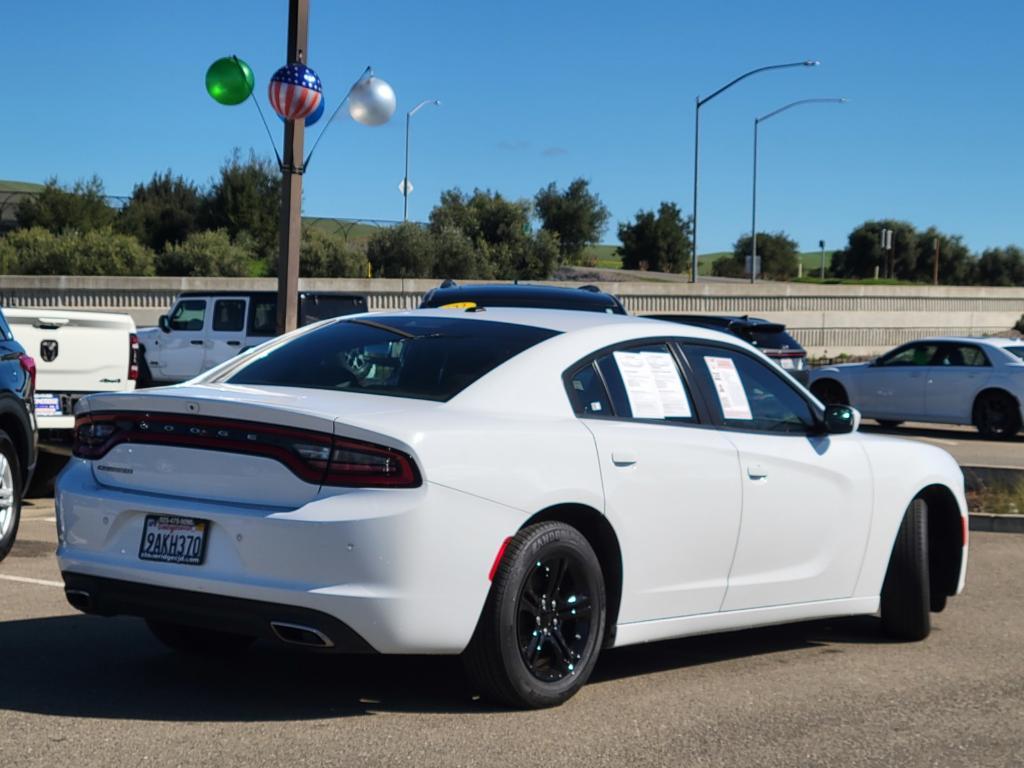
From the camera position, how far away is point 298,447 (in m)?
5.04

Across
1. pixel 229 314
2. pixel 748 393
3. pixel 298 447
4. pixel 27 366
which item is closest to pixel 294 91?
pixel 27 366

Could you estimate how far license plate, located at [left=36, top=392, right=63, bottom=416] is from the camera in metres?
12.6

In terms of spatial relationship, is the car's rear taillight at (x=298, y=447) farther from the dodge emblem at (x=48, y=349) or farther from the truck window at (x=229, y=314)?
the truck window at (x=229, y=314)

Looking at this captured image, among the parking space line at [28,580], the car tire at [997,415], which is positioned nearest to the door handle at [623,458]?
the parking space line at [28,580]

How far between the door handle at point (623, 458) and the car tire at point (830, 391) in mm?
17492

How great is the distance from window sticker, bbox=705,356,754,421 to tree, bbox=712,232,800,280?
82.5 meters

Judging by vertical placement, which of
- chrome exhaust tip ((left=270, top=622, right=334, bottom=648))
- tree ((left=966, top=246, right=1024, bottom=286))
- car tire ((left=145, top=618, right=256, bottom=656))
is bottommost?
car tire ((left=145, top=618, right=256, bottom=656))

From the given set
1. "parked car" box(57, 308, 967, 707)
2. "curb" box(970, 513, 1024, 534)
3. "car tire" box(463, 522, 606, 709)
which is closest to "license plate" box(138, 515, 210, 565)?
"parked car" box(57, 308, 967, 707)

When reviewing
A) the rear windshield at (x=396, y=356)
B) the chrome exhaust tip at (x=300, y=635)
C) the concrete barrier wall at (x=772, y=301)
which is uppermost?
the concrete barrier wall at (x=772, y=301)

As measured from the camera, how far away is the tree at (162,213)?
56.4 m

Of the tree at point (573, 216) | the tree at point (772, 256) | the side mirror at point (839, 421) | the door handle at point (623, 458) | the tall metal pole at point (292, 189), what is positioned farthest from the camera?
the tree at point (772, 256)

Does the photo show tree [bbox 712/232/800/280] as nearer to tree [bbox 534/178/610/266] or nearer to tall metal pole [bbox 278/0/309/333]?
tree [bbox 534/178/610/266]

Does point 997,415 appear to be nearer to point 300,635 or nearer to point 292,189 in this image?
point 292,189

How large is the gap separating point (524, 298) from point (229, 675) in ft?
24.0
